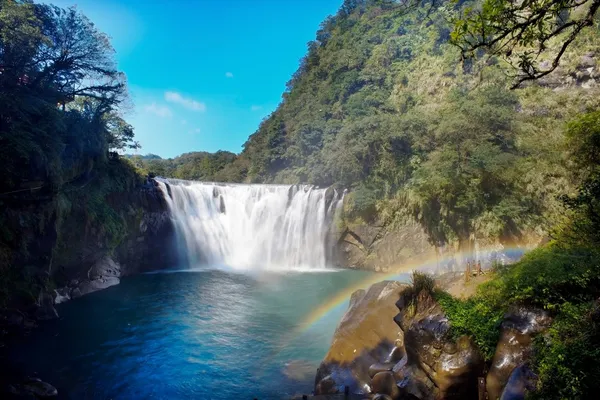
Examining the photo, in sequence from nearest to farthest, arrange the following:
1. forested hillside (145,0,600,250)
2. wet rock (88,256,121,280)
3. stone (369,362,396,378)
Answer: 1. stone (369,362,396,378)
2. forested hillside (145,0,600,250)
3. wet rock (88,256,121,280)

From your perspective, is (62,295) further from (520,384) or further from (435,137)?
(435,137)

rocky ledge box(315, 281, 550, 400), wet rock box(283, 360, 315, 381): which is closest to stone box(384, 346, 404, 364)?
rocky ledge box(315, 281, 550, 400)

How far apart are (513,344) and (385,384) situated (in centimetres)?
280

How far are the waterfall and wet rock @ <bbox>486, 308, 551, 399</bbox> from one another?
21379mm

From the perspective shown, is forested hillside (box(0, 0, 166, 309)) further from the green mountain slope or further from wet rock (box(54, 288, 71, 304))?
the green mountain slope

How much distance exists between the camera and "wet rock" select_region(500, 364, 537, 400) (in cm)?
452

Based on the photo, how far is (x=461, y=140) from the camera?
21.0 m

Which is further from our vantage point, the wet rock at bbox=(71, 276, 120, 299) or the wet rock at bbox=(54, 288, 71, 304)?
the wet rock at bbox=(71, 276, 120, 299)

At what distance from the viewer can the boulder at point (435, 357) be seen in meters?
5.81

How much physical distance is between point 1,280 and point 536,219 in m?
24.2

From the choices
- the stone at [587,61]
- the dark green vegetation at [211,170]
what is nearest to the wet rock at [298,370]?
the stone at [587,61]

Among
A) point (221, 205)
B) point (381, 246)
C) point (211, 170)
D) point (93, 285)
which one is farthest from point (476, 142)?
point (211, 170)

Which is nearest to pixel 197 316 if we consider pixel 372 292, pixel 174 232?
pixel 372 292

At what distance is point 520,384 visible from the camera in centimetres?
466
